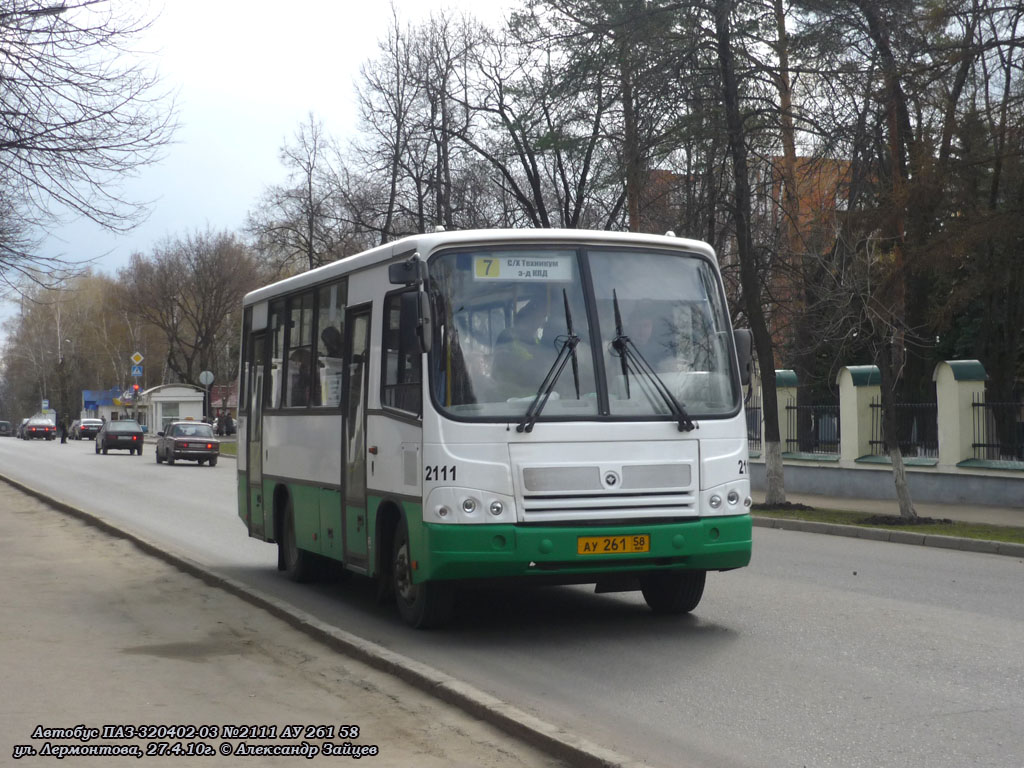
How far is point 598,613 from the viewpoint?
10.8 metres

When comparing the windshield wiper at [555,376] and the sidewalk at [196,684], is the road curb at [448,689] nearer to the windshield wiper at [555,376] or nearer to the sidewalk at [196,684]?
the sidewalk at [196,684]

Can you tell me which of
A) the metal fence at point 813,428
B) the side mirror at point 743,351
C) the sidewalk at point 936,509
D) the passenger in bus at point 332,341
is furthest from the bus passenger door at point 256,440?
the metal fence at point 813,428

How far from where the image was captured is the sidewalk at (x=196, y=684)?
248 inches

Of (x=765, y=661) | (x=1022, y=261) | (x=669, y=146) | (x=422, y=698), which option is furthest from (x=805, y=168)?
(x=422, y=698)

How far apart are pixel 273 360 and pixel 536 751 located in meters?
8.12

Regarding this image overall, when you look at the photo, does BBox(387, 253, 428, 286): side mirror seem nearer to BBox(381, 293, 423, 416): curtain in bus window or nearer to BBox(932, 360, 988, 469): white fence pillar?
BBox(381, 293, 423, 416): curtain in bus window

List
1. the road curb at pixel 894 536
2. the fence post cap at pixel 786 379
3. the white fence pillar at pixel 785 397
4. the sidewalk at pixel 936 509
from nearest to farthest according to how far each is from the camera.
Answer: the road curb at pixel 894 536 < the sidewalk at pixel 936 509 < the white fence pillar at pixel 785 397 < the fence post cap at pixel 786 379

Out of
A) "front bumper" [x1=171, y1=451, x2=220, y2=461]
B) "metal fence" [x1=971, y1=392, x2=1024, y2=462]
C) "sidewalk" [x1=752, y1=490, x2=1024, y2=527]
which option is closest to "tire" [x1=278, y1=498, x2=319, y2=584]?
"sidewalk" [x1=752, y1=490, x2=1024, y2=527]

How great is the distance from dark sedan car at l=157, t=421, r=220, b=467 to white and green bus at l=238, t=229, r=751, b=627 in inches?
1462

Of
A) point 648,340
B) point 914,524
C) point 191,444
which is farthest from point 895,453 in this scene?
point 191,444

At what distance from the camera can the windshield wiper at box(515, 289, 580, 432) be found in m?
9.14

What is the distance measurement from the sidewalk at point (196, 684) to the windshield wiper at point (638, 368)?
287cm

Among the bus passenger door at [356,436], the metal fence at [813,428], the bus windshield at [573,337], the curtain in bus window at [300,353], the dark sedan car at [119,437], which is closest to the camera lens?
the bus windshield at [573,337]

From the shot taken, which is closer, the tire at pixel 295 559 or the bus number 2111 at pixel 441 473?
the bus number 2111 at pixel 441 473
